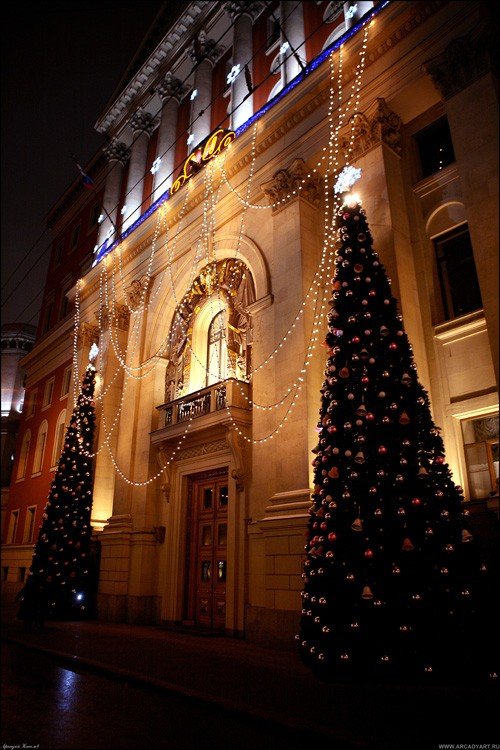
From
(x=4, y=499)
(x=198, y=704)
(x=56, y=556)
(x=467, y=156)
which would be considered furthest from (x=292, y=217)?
(x=4, y=499)

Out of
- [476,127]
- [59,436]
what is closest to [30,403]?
[59,436]

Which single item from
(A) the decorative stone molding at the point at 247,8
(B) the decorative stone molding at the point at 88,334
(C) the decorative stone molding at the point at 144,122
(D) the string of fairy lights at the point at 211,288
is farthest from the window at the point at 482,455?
(C) the decorative stone molding at the point at 144,122

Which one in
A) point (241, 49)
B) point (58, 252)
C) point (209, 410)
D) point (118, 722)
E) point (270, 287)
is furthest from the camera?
point (58, 252)

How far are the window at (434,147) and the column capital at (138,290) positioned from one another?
1059 centimetres

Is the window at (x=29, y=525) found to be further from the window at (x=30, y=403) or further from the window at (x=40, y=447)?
the window at (x=30, y=403)

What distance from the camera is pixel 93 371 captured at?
63.6ft

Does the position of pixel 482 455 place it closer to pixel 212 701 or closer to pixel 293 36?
pixel 212 701

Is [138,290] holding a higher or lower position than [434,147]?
higher

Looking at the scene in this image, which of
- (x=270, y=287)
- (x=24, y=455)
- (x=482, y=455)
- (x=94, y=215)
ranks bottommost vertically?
(x=482, y=455)

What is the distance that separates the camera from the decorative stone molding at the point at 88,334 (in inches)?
903

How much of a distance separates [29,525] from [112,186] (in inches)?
675

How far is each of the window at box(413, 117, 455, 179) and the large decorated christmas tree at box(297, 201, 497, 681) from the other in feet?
17.1

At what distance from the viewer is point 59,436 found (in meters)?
25.2

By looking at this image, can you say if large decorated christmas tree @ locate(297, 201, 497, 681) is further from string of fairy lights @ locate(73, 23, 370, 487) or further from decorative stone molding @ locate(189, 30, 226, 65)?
decorative stone molding @ locate(189, 30, 226, 65)
